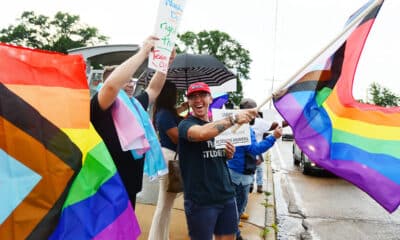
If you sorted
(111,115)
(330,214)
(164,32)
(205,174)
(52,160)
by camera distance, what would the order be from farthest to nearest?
1. (330,214)
2. (205,174)
3. (164,32)
4. (111,115)
5. (52,160)

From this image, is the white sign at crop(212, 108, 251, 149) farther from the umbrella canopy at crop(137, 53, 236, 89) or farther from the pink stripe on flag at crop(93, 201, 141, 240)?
the umbrella canopy at crop(137, 53, 236, 89)

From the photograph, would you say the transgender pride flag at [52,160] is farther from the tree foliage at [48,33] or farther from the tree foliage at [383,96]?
the tree foliage at [48,33]

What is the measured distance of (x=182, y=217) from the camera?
5.67 metres

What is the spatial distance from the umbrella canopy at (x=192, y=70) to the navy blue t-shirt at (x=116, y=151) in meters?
2.33

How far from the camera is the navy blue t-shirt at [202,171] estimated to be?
290 centimetres

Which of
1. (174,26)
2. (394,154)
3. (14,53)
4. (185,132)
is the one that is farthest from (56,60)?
(394,154)

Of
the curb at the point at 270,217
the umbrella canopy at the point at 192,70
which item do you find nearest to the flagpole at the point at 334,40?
the umbrella canopy at the point at 192,70

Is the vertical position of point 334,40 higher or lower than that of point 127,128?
higher

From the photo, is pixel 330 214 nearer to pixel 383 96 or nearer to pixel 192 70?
pixel 192 70

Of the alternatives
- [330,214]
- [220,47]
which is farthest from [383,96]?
[220,47]

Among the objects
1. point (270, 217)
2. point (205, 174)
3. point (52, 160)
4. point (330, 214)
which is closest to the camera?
point (52, 160)

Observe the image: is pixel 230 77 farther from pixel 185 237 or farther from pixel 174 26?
pixel 174 26

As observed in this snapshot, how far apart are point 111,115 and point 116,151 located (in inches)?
10.1

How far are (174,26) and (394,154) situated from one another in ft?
6.45
